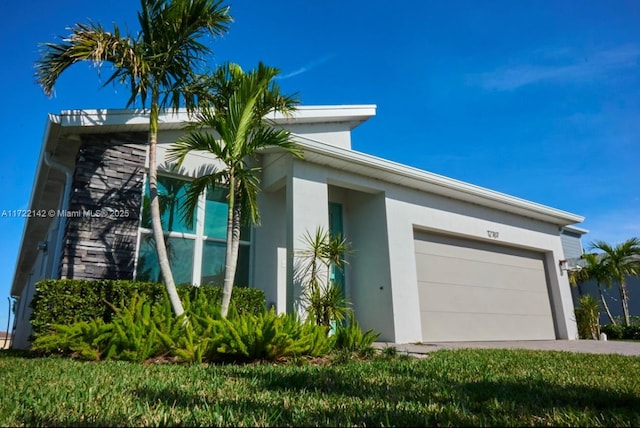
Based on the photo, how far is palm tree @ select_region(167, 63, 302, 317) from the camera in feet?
19.2

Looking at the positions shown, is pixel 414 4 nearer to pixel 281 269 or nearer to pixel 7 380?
pixel 281 269

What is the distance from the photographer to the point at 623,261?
14.4 m

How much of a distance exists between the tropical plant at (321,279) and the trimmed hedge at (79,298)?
7.52 ft

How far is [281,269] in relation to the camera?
864 centimetres

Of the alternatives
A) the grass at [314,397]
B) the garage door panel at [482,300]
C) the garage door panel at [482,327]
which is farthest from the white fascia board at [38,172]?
the garage door panel at [482,327]

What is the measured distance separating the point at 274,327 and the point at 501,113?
29.2 ft

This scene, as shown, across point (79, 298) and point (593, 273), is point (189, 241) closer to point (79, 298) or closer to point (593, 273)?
point (79, 298)

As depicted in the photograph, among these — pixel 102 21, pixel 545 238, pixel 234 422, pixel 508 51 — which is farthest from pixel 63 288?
pixel 545 238

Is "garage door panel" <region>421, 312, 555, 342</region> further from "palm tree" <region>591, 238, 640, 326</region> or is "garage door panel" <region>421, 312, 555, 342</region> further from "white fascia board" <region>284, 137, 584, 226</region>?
"palm tree" <region>591, 238, 640, 326</region>

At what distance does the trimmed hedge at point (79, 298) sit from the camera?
520 cm

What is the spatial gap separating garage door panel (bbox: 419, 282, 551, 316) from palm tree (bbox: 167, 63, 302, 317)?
18.0 feet

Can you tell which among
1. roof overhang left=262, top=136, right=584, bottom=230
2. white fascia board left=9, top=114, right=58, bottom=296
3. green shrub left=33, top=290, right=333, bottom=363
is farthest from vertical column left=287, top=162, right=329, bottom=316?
white fascia board left=9, top=114, right=58, bottom=296

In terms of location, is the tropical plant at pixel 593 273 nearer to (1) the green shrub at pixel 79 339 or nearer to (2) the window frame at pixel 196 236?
(2) the window frame at pixel 196 236

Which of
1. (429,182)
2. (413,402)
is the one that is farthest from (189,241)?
(413,402)
